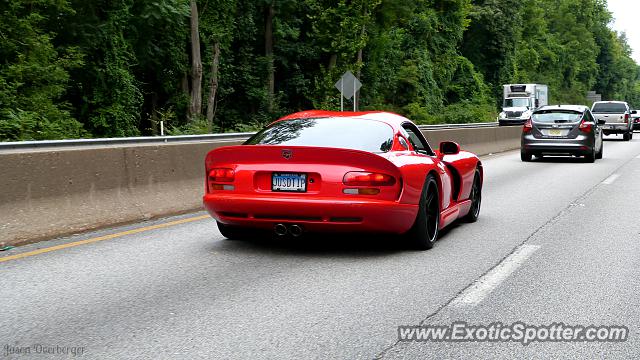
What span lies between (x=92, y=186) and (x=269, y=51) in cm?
3943

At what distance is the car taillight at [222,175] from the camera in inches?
291

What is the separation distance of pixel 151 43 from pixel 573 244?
3468 cm

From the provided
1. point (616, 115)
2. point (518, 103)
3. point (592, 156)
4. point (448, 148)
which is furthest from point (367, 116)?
point (518, 103)

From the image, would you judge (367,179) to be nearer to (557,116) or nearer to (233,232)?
(233,232)

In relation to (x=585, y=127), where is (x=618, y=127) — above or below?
below

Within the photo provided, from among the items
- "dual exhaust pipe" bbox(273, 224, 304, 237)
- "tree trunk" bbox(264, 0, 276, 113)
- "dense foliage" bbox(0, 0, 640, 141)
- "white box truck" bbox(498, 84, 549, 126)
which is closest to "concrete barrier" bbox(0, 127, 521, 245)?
"dual exhaust pipe" bbox(273, 224, 304, 237)

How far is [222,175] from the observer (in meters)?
7.46

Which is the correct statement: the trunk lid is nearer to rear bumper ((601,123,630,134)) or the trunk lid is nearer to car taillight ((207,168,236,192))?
car taillight ((207,168,236,192))

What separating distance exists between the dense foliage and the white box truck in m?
4.32

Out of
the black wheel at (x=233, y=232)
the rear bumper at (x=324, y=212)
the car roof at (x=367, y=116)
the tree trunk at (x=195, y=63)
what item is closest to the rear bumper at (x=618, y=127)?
the tree trunk at (x=195, y=63)

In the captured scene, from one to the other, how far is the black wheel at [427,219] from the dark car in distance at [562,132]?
14.2m

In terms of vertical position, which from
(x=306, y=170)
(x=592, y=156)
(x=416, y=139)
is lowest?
(x=592, y=156)

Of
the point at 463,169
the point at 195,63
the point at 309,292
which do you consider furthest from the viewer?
the point at 195,63

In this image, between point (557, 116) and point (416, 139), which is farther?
point (557, 116)
